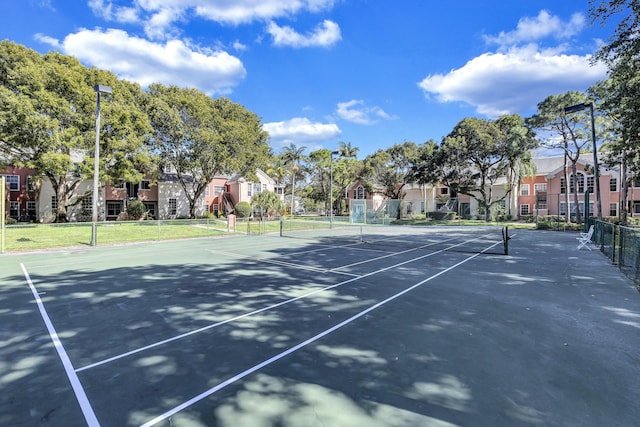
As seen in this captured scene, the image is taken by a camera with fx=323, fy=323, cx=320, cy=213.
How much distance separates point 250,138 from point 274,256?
25105 millimetres

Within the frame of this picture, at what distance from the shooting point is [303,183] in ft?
233

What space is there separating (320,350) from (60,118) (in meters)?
30.6

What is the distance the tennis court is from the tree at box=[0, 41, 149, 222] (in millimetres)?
19911

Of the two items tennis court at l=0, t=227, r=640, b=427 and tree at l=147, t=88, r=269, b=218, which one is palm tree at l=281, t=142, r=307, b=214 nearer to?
tree at l=147, t=88, r=269, b=218

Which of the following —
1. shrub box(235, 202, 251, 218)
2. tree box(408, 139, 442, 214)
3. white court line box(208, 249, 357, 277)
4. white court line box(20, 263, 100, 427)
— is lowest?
white court line box(20, 263, 100, 427)

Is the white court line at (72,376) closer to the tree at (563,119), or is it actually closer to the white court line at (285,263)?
the white court line at (285,263)

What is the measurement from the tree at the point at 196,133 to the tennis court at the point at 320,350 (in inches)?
995

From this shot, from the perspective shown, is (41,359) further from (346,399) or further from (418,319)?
(418,319)

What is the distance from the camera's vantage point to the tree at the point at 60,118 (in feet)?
75.9

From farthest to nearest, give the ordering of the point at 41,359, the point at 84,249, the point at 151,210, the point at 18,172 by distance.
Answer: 1. the point at 151,210
2. the point at 18,172
3. the point at 84,249
4. the point at 41,359

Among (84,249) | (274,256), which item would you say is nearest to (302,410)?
(274,256)

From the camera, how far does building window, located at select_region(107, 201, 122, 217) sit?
37250 millimetres

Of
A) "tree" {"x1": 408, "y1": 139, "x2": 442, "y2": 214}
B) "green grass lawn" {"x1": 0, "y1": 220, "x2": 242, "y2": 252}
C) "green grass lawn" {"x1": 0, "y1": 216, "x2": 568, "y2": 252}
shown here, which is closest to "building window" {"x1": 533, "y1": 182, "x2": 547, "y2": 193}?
"tree" {"x1": 408, "y1": 139, "x2": 442, "y2": 214}

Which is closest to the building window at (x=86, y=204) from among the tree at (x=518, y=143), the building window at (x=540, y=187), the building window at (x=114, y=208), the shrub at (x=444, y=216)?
the building window at (x=114, y=208)
